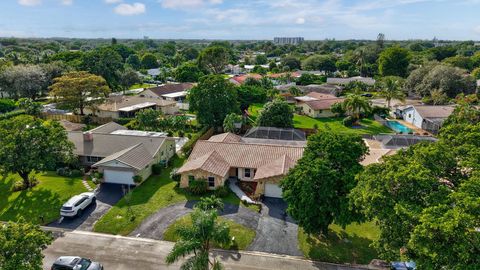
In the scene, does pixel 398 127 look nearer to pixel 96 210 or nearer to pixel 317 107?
pixel 317 107

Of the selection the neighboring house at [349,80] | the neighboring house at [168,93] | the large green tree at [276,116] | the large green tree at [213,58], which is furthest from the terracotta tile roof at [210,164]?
the neighboring house at [349,80]

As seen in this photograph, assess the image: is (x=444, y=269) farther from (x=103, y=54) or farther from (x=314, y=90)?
(x=103, y=54)

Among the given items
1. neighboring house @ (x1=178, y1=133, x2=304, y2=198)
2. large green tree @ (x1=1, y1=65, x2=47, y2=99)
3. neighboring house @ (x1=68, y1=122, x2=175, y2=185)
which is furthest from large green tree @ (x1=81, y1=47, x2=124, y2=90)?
neighboring house @ (x1=178, y1=133, x2=304, y2=198)

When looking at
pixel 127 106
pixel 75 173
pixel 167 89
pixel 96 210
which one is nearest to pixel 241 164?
pixel 96 210

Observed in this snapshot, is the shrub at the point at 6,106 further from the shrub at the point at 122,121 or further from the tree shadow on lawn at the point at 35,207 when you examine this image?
the tree shadow on lawn at the point at 35,207

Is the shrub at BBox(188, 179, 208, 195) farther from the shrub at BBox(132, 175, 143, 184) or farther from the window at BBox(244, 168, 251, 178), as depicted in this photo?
the shrub at BBox(132, 175, 143, 184)

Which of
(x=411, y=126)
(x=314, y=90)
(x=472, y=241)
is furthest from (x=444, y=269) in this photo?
(x=314, y=90)
